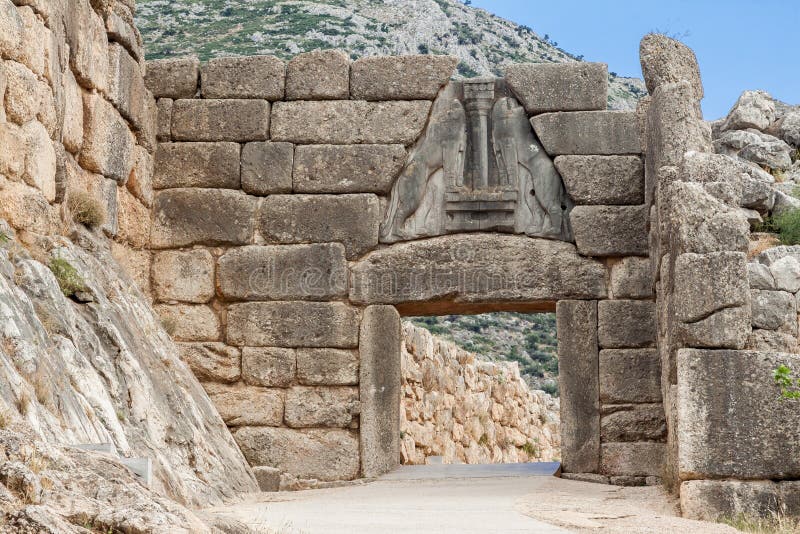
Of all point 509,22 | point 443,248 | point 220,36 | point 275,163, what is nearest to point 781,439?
point 443,248

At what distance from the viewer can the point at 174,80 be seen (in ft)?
32.2

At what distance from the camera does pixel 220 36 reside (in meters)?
24.7

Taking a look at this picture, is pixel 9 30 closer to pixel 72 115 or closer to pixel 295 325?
pixel 72 115

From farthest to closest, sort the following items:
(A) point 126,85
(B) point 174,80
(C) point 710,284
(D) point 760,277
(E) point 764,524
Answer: (B) point 174,80, (A) point 126,85, (D) point 760,277, (C) point 710,284, (E) point 764,524

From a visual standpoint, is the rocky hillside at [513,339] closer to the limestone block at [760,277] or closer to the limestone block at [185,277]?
the limestone block at [185,277]

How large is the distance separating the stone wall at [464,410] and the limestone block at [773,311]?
569 cm

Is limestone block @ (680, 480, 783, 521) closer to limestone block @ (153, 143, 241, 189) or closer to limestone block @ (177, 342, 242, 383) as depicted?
limestone block @ (177, 342, 242, 383)

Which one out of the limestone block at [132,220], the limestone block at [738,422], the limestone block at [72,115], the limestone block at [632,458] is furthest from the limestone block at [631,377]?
the limestone block at [72,115]

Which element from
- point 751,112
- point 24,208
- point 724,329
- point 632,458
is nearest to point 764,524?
point 724,329

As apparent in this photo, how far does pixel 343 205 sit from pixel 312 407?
1661 millimetres

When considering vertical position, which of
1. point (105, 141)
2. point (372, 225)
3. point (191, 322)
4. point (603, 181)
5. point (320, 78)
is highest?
point (320, 78)

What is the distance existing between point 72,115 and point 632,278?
447 centimetres

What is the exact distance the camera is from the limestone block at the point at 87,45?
25.6ft

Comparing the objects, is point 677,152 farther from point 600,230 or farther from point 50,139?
point 50,139
